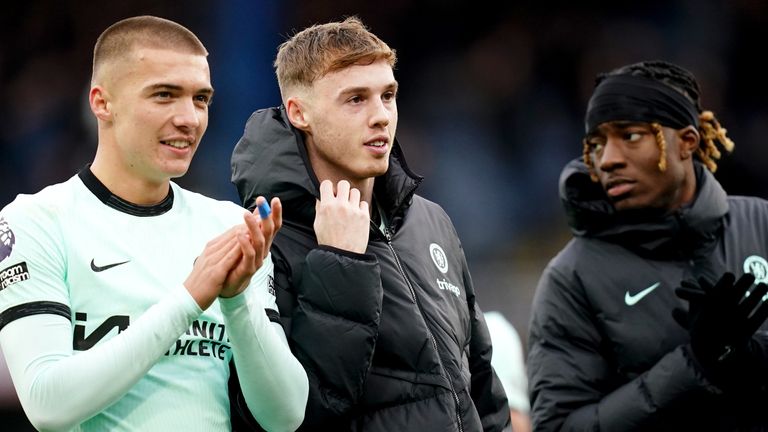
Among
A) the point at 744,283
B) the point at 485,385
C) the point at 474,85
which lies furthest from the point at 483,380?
the point at 474,85

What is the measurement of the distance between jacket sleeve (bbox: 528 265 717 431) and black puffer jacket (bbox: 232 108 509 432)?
40 cm

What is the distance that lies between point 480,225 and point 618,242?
12.1ft

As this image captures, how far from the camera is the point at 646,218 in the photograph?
3818 mm

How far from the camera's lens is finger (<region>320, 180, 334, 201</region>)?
2.97 metres

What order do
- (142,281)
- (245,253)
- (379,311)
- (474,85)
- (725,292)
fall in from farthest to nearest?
(474,85) < (725,292) < (379,311) < (142,281) < (245,253)

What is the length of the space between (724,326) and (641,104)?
798 millimetres

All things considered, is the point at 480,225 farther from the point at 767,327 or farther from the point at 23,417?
the point at 767,327

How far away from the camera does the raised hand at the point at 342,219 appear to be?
114 inches

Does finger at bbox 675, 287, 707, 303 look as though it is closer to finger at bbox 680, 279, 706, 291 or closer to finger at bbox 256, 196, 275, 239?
finger at bbox 680, 279, 706, 291

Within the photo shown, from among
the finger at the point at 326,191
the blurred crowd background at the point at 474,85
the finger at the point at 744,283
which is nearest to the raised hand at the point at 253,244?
the finger at the point at 326,191

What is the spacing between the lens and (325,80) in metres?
3.17

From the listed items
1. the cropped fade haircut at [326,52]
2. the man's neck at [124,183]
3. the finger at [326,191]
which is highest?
the cropped fade haircut at [326,52]

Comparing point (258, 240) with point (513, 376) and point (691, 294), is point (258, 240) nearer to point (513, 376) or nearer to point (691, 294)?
point (691, 294)

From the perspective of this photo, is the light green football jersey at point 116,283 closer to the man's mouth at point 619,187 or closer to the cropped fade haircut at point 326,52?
the cropped fade haircut at point 326,52
